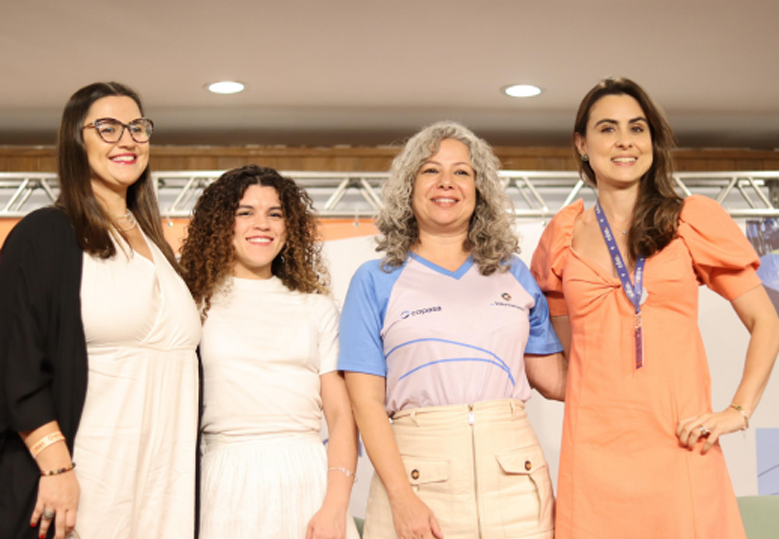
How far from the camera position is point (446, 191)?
243 cm

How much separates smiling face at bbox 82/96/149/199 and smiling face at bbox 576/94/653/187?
1409 millimetres

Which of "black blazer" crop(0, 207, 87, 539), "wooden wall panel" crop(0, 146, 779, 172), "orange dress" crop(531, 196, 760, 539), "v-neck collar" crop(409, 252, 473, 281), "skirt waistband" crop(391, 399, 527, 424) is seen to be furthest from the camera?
"wooden wall panel" crop(0, 146, 779, 172)

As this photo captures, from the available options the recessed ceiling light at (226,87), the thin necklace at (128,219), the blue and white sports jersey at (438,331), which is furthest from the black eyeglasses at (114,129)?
the recessed ceiling light at (226,87)

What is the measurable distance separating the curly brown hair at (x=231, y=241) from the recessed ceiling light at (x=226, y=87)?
2.20 metres

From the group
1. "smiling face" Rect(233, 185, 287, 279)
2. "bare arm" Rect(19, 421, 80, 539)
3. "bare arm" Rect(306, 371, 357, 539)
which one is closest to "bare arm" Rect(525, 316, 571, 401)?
"bare arm" Rect(306, 371, 357, 539)

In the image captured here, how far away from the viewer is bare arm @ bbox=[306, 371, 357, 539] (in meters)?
2.21

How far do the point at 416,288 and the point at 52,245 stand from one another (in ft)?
3.42

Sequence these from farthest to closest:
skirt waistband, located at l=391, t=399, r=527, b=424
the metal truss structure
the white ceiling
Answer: the metal truss structure < the white ceiling < skirt waistband, located at l=391, t=399, r=527, b=424

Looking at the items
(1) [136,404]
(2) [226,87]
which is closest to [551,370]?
(1) [136,404]

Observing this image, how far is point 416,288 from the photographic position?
7.73 feet

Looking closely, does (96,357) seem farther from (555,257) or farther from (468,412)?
(555,257)

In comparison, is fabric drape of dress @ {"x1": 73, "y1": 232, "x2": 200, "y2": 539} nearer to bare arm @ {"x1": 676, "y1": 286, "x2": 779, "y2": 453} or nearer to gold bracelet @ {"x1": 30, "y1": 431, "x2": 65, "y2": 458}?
gold bracelet @ {"x1": 30, "y1": 431, "x2": 65, "y2": 458}

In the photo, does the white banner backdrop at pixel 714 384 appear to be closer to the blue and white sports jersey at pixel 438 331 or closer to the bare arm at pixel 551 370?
the bare arm at pixel 551 370

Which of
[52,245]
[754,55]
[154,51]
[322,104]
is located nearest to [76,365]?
[52,245]
